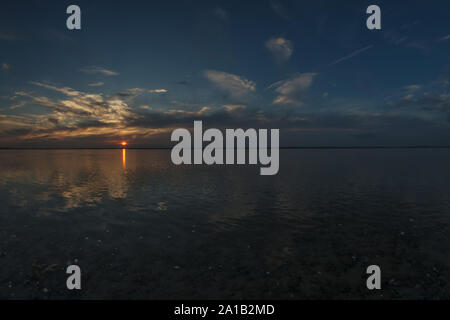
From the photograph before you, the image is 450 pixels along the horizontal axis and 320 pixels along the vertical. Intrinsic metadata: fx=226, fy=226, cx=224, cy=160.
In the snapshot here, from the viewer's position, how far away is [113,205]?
27188mm

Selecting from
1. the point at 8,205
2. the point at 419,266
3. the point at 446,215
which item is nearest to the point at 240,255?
the point at 419,266

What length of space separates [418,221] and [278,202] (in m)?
13.7

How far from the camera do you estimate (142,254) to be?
599 inches

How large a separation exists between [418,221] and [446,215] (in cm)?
449

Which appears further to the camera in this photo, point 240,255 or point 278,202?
point 278,202

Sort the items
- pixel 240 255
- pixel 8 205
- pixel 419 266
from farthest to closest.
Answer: pixel 8 205 → pixel 240 255 → pixel 419 266

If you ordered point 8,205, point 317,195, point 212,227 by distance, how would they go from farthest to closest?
point 317,195, point 8,205, point 212,227
